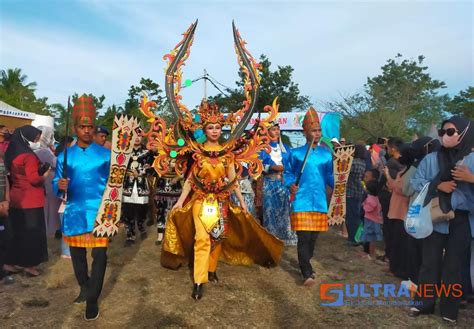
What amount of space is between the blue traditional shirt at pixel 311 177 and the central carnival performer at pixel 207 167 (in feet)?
1.34

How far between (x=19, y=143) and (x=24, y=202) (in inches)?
29.8

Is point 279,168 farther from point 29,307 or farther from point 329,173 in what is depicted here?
point 29,307

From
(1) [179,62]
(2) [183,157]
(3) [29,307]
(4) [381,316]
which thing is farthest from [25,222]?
(4) [381,316]

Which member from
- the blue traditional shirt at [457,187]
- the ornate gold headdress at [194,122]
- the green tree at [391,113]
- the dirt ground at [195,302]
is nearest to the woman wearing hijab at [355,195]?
the dirt ground at [195,302]

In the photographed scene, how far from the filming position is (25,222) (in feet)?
16.1

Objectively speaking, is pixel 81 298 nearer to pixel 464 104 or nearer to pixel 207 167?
pixel 207 167

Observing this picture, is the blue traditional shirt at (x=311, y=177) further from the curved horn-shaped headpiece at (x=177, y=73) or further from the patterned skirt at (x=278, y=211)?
the patterned skirt at (x=278, y=211)

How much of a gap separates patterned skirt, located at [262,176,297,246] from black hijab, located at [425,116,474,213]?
3.22 meters

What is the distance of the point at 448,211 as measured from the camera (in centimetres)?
345

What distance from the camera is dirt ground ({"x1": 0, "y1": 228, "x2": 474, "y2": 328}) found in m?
3.53

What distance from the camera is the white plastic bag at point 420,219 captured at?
350 cm

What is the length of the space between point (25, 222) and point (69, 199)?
5.99 ft

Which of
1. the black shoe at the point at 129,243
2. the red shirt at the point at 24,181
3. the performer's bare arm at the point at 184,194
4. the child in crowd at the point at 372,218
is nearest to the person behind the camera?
the performer's bare arm at the point at 184,194

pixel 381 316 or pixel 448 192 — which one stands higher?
pixel 448 192
